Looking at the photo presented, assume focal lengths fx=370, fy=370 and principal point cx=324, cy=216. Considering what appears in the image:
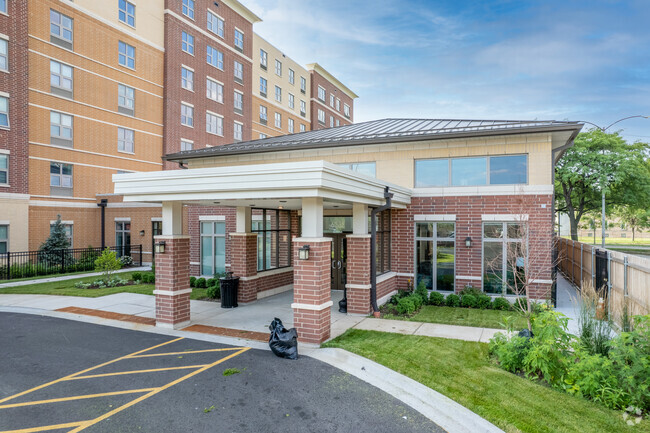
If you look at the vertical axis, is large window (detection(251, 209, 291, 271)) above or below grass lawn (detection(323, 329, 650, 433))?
above

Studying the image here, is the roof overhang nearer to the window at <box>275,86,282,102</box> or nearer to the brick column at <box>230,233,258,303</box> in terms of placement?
the brick column at <box>230,233,258,303</box>

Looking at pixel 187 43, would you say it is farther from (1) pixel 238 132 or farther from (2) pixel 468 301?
(2) pixel 468 301

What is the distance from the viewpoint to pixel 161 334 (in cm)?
887

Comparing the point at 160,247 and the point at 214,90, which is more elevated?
the point at 214,90

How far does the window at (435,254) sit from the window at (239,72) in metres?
28.7

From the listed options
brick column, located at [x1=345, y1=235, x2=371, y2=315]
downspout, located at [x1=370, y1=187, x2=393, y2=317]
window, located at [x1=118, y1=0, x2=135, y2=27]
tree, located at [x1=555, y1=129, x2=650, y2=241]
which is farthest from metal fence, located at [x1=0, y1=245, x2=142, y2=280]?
tree, located at [x1=555, y1=129, x2=650, y2=241]

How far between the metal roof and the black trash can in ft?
18.4

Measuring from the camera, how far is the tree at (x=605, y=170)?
29281mm

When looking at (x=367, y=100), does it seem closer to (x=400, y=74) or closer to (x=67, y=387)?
(x=400, y=74)

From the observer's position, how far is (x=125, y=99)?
26781 millimetres

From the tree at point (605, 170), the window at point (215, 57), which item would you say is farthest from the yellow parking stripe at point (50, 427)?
the tree at point (605, 170)

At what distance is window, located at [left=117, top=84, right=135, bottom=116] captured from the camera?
2639 cm

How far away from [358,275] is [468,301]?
3802mm

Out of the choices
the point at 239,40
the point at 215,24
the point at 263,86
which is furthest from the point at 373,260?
the point at 263,86
